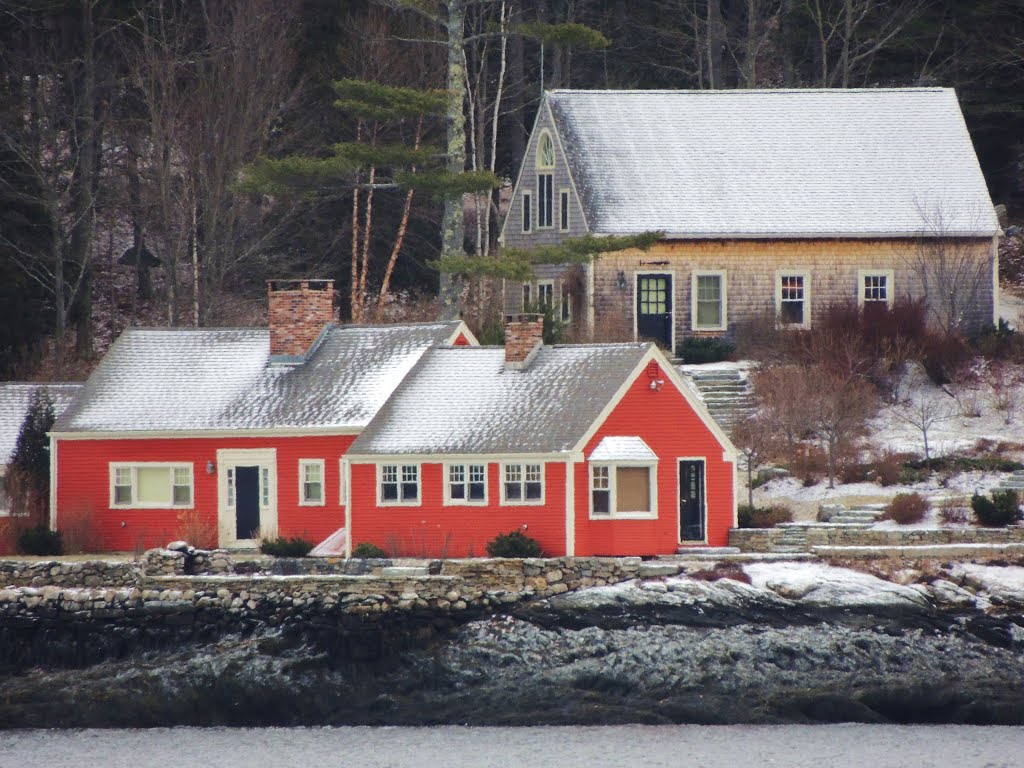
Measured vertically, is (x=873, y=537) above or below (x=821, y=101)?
below

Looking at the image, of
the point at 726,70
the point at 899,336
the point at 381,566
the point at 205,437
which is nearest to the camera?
the point at 381,566

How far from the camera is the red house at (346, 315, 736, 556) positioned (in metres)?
39.6

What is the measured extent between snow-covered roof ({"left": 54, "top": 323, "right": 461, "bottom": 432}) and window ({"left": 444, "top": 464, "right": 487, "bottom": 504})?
310 centimetres

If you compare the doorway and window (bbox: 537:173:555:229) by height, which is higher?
window (bbox: 537:173:555:229)

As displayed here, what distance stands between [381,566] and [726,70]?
119 ft

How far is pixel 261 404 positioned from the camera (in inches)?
1724

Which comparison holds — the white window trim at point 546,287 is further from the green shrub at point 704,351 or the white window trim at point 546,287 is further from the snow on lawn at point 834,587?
the snow on lawn at point 834,587

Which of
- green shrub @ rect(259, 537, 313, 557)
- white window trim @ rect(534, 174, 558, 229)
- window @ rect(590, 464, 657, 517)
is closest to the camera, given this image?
window @ rect(590, 464, 657, 517)

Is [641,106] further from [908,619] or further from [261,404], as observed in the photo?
[908,619]

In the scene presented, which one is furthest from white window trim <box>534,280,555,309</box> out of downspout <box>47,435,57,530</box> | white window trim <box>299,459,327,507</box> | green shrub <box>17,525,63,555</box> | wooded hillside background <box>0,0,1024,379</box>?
green shrub <box>17,525,63,555</box>

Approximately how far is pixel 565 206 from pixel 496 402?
1447 centimetres

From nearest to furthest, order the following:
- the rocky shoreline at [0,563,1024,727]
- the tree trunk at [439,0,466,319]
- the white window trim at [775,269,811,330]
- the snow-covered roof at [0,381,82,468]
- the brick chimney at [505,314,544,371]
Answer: the rocky shoreline at [0,563,1024,727]
the brick chimney at [505,314,544,371]
the snow-covered roof at [0,381,82,468]
the tree trunk at [439,0,466,319]
the white window trim at [775,269,811,330]

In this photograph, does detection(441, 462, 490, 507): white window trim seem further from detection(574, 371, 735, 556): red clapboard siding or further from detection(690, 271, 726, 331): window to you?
detection(690, 271, 726, 331): window

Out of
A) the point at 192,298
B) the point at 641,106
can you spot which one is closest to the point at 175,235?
the point at 192,298
